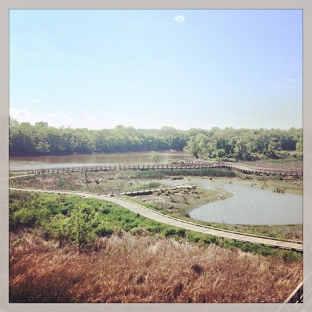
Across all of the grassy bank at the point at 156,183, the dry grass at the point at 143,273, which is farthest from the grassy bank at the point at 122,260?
the grassy bank at the point at 156,183

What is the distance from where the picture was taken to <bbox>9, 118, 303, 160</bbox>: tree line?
6184mm

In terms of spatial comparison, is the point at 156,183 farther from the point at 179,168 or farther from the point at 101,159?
the point at 101,159

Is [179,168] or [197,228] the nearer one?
[197,228]

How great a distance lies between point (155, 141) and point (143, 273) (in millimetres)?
2287

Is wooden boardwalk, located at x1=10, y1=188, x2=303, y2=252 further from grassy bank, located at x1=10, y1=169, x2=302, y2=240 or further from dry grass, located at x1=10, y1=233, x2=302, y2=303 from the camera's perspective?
dry grass, located at x1=10, y1=233, x2=302, y2=303

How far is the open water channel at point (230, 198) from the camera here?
238 inches

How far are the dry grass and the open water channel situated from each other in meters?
0.70

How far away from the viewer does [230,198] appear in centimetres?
647

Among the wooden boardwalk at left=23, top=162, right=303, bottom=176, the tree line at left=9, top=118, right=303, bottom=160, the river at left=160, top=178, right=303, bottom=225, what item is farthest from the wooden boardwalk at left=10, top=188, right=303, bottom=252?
the tree line at left=9, top=118, right=303, bottom=160

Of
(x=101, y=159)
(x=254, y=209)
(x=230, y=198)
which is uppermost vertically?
(x=101, y=159)

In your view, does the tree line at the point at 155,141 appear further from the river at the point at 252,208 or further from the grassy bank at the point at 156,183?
the river at the point at 252,208

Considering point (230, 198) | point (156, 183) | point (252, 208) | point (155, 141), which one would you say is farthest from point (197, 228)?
point (155, 141)

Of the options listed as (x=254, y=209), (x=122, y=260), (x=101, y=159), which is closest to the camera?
(x=122, y=260)

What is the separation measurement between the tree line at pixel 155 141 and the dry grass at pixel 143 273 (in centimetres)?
166
